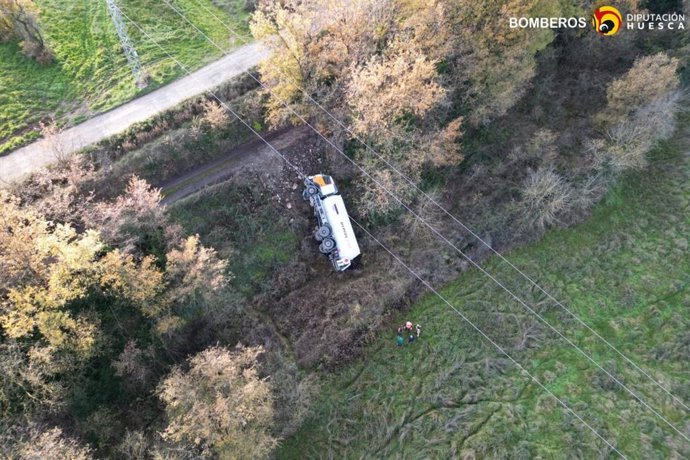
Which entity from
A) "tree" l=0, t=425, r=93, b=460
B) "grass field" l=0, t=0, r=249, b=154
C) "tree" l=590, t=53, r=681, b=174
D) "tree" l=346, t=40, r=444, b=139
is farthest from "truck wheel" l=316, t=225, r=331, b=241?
"tree" l=590, t=53, r=681, b=174

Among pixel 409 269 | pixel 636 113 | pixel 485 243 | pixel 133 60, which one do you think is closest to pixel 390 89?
pixel 409 269

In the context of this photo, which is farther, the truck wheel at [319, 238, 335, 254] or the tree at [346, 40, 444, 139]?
the truck wheel at [319, 238, 335, 254]

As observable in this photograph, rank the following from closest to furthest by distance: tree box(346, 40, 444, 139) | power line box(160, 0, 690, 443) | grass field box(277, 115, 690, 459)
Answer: grass field box(277, 115, 690, 459), power line box(160, 0, 690, 443), tree box(346, 40, 444, 139)

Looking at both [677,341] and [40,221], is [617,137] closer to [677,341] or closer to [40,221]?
[677,341]

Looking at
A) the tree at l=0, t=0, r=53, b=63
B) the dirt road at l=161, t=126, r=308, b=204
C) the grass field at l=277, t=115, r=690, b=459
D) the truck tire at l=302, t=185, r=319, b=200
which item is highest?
the tree at l=0, t=0, r=53, b=63

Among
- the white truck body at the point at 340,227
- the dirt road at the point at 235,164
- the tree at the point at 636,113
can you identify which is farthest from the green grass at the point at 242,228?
the tree at the point at 636,113

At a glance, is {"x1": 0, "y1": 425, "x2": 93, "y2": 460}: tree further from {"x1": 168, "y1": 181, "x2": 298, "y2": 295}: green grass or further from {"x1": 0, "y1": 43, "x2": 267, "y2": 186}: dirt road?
{"x1": 0, "y1": 43, "x2": 267, "y2": 186}: dirt road

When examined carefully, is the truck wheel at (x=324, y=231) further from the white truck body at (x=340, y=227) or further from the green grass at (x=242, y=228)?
the green grass at (x=242, y=228)
